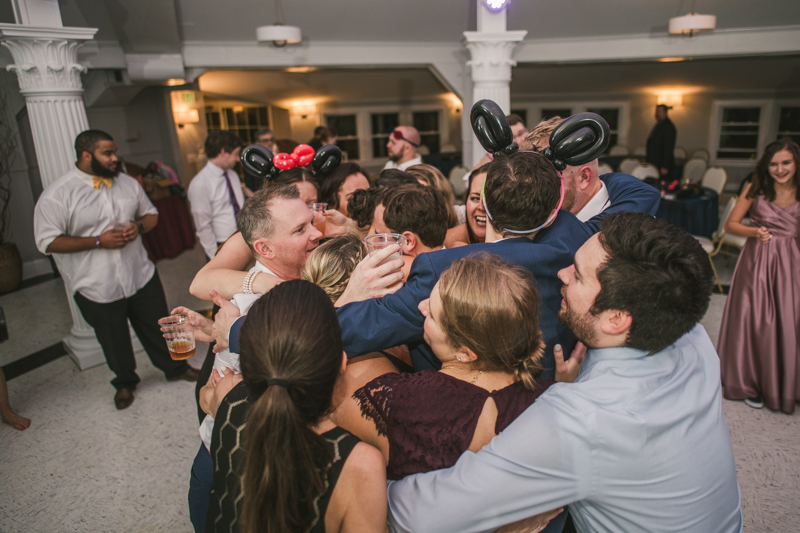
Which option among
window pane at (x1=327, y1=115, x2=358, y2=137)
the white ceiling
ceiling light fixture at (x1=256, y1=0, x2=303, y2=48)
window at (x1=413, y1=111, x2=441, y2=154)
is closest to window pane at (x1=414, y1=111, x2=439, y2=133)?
window at (x1=413, y1=111, x2=441, y2=154)

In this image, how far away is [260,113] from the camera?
12.0 meters

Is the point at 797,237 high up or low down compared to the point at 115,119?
down

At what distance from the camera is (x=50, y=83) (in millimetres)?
3238

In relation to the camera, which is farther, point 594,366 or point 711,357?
point 711,357

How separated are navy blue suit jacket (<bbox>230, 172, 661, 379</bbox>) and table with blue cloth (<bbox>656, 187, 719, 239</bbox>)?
13.9ft

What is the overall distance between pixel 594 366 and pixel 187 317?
125 cm

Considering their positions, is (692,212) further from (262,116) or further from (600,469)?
(262,116)

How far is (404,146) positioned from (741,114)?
972cm

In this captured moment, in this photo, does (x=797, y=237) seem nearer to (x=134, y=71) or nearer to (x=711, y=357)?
(x=711, y=357)

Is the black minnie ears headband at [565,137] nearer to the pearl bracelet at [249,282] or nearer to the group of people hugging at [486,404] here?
the group of people hugging at [486,404]

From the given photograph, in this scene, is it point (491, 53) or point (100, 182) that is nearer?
point (100, 182)

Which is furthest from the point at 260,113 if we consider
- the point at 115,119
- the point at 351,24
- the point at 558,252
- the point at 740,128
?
the point at 558,252

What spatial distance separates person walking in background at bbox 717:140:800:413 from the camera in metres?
2.84

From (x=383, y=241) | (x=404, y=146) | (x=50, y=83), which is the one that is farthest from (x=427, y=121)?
(x=383, y=241)
